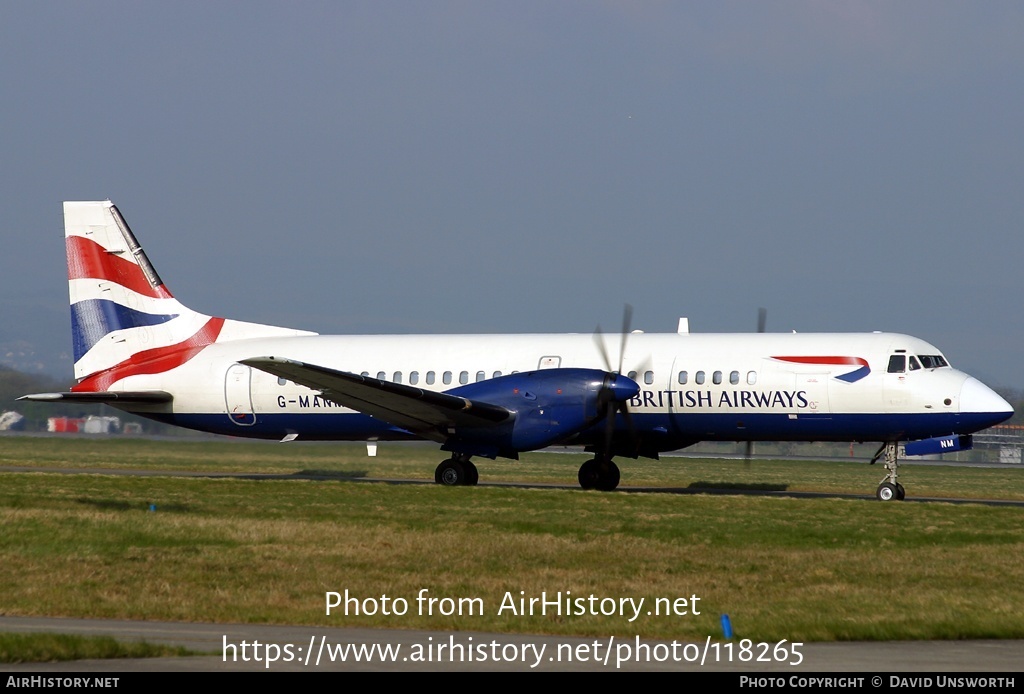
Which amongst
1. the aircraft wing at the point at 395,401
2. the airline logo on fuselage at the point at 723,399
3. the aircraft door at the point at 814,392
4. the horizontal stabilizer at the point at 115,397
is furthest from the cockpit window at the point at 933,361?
the horizontal stabilizer at the point at 115,397

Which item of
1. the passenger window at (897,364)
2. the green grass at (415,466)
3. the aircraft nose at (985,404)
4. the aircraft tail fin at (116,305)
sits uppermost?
the aircraft tail fin at (116,305)

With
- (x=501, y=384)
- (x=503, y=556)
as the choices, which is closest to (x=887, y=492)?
(x=501, y=384)

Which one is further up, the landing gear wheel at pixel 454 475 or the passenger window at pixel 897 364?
the passenger window at pixel 897 364

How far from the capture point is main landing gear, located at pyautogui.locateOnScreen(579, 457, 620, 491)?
2844 centimetres

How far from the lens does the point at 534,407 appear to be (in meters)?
25.9

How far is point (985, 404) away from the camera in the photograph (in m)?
25.0

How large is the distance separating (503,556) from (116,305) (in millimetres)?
17129

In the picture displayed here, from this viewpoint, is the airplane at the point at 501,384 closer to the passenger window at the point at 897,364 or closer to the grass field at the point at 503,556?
the passenger window at the point at 897,364

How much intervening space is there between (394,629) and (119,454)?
97.3ft

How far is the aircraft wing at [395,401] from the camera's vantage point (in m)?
25.1

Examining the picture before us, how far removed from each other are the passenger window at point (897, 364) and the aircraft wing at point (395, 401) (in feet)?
26.6

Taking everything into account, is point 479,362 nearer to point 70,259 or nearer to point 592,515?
point 592,515

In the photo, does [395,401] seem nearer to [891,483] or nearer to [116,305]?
[116,305]

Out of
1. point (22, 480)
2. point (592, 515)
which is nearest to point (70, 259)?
point (22, 480)
